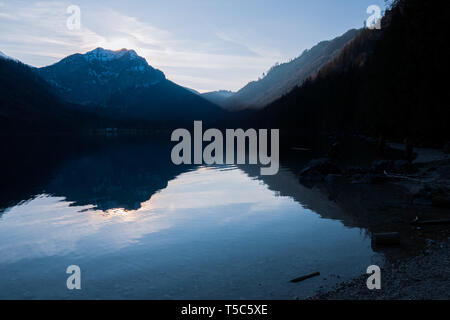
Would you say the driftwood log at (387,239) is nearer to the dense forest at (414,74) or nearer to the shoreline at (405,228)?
the shoreline at (405,228)

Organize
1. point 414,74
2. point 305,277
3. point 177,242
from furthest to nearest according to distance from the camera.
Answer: point 414,74, point 177,242, point 305,277

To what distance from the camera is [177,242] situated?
62.3 ft

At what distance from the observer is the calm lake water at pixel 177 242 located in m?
13.3

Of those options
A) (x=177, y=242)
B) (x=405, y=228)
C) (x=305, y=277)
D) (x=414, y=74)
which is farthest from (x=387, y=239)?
(x=414, y=74)

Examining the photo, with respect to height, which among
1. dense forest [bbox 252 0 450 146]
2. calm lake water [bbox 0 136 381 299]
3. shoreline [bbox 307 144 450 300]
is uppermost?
dense forest [bbox 252 0 450 146]

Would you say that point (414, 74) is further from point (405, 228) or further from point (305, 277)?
point (305, 277)

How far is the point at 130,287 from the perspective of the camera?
43.3 ft

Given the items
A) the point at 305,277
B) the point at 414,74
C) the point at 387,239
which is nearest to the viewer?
the point at 305,277

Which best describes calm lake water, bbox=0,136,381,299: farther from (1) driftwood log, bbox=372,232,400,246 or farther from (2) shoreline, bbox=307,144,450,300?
(2) shoreline, bbox=307,144,450,300

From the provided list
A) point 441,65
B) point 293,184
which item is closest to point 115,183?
point 293,184

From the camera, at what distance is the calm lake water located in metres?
13.3

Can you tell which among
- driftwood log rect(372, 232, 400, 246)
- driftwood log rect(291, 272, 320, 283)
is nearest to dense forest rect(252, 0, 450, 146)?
driftwood log rect(372, 232, 400, 246)

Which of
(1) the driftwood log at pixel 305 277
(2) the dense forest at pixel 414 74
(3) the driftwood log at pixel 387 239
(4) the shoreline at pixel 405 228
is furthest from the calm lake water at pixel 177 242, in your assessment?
(2) the dense forest at pixel 414 74
